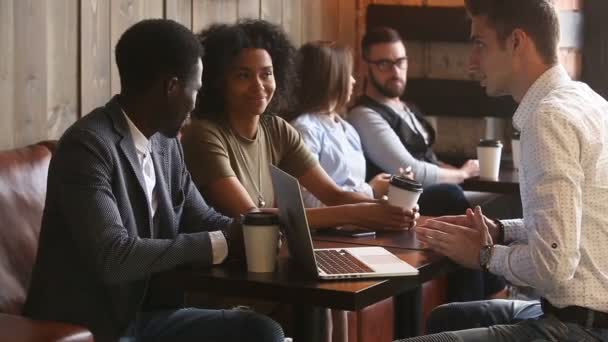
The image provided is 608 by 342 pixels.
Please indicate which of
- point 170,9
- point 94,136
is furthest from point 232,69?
point 94,136

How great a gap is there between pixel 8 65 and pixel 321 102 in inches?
56.8

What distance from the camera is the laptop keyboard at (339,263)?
1.98 metres

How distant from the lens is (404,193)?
251 cm

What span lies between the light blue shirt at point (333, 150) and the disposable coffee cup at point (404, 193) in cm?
119

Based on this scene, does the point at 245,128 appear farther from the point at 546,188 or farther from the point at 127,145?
the point at 546,188

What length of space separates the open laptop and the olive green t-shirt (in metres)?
0.71

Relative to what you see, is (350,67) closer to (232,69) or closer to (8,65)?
(232,69)

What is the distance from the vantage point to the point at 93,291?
2.14 metres

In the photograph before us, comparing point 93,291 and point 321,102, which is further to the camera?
point 321,102

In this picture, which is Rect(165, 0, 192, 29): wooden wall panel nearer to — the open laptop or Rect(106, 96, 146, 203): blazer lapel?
Rect(106, 96, 146, 203): blazer lapel

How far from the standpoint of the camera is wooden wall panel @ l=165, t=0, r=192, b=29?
3510mm

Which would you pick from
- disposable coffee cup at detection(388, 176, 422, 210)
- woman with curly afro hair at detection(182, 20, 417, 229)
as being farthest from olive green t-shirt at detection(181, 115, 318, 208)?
disposable coffee cup at detection(388, 176, 422, 210)

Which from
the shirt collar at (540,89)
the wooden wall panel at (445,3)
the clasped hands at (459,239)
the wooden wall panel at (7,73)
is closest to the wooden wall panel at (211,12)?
the wooden wall panel at (7,73)

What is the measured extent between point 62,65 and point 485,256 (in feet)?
5.06
